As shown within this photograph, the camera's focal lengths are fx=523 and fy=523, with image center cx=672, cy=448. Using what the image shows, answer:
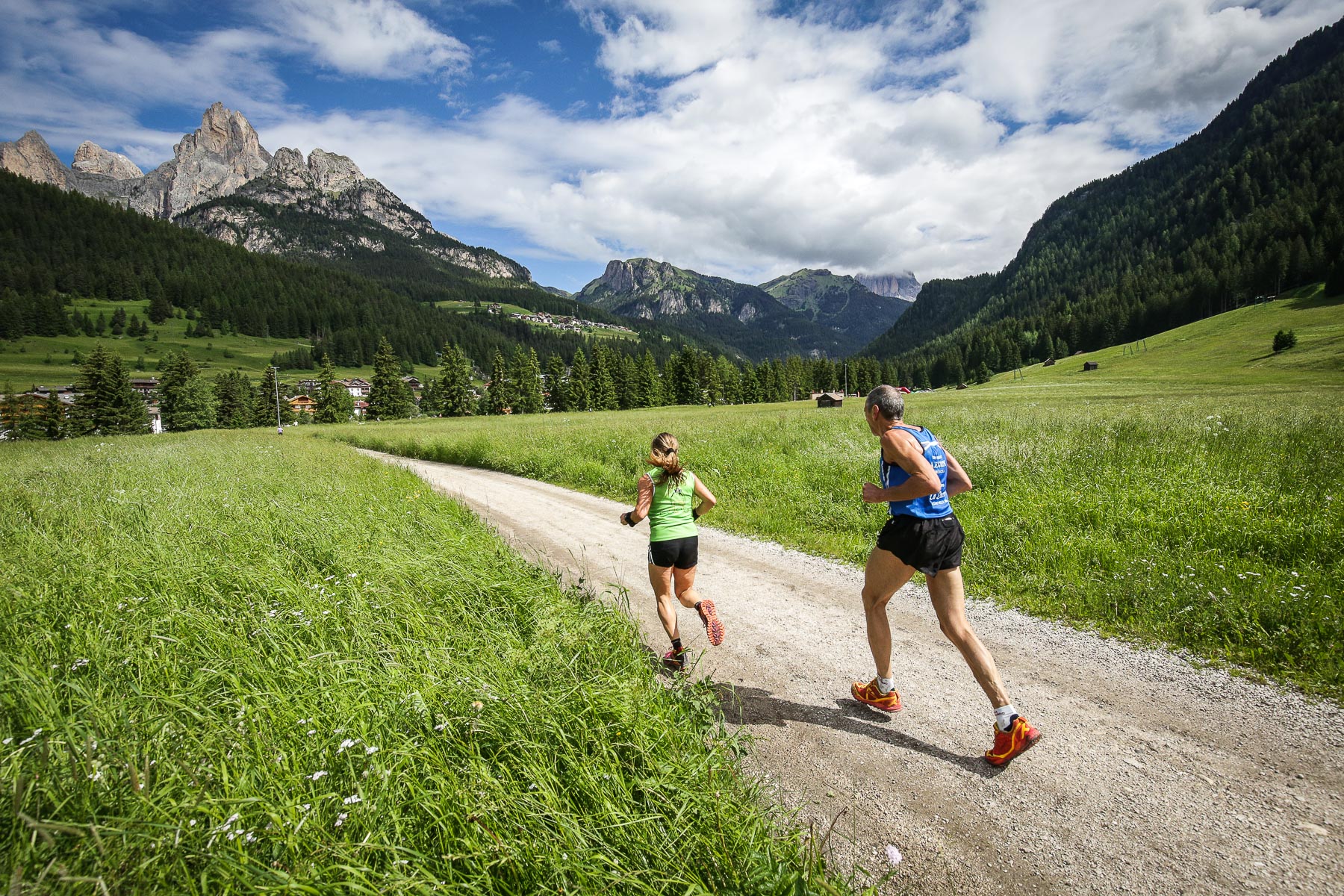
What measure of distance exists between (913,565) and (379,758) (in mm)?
3995

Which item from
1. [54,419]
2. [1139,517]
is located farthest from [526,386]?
[1139,517]

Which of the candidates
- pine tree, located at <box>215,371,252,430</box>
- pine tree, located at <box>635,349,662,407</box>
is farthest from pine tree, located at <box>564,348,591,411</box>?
pine tree, located at <box>215,371,252,430</box>

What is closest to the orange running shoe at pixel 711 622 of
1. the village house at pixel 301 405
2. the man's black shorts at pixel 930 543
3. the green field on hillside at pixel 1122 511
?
the green field on hillside at pixel 1122 511

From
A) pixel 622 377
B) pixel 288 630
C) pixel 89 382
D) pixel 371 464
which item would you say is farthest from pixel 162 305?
pixel 288 630

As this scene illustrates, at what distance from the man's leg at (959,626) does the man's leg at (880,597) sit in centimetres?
31

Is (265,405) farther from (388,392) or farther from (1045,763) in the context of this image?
(1045,763)

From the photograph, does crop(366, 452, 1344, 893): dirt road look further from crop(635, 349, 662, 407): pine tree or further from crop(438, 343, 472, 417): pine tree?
crop(635, 349, 662, 407): pine tree

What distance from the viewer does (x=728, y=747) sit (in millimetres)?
3453

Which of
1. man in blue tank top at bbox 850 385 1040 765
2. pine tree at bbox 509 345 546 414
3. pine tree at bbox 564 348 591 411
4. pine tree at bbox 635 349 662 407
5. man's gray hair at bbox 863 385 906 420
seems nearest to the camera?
man in blue tank top at bbox 850 385 1040 765

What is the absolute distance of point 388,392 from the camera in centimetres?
8456

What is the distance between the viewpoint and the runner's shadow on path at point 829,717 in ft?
13.3

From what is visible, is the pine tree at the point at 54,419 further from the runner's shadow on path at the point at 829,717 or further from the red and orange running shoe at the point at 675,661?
the runner's shadow on path at the point at 829,717

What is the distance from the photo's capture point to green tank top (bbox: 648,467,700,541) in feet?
18.6

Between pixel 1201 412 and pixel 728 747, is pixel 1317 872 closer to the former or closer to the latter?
pixel 728 747
